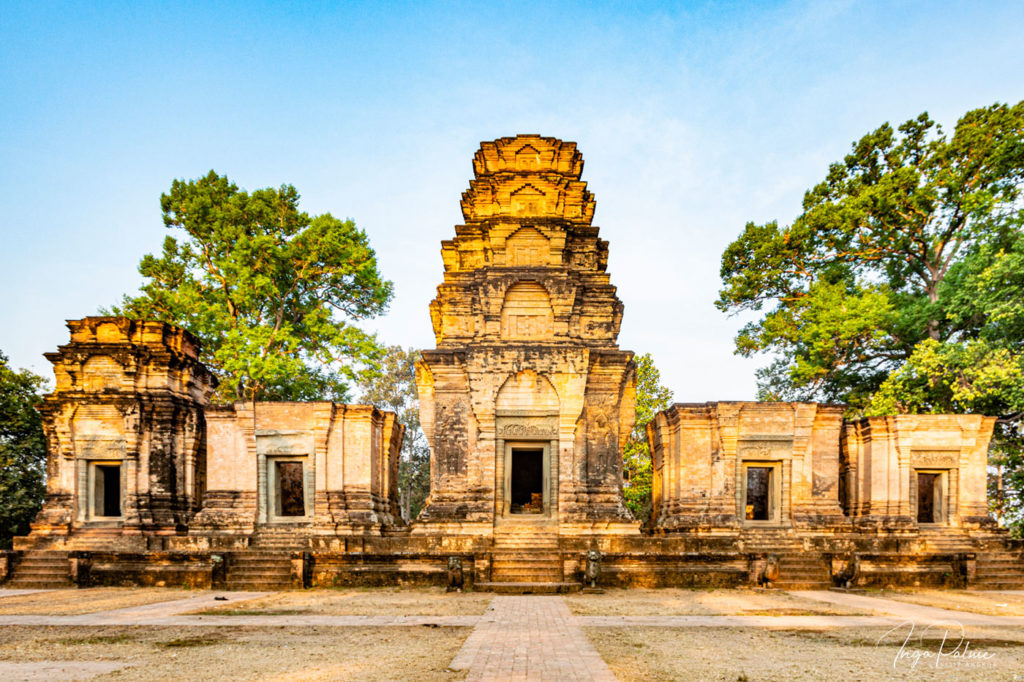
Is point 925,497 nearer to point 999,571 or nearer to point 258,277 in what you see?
point 999,571

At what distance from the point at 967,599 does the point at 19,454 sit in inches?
1116

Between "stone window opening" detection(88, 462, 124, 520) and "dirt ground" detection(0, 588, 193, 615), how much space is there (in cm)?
455

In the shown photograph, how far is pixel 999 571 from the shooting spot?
16.7 metres

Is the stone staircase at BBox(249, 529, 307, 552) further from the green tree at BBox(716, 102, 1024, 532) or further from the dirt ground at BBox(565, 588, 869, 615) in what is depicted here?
the green tree at BBox(716, 102, 1024, 532)

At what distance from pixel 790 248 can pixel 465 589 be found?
19060 millimetres

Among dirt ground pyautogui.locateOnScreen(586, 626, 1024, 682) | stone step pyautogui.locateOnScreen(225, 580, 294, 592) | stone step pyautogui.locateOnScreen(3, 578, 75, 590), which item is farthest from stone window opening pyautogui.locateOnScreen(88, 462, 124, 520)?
dirt ground pyautogui.locateOnScreen(586, 626, 1024, 682)

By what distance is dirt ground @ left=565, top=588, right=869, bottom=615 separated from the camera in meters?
11.7

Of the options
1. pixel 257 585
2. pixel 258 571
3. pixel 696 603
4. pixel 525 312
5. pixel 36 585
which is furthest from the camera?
pixel 525 312

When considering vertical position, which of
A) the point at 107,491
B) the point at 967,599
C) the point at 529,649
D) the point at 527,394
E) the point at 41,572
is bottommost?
the point at 41,572

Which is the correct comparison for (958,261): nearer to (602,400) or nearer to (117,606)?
(602,400)

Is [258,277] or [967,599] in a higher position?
[258,277]

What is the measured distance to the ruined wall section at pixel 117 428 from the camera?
1906cm

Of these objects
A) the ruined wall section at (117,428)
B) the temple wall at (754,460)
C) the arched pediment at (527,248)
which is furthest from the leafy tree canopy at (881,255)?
the ruined wall section at (117,428)

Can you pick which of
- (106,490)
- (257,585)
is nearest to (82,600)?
(257,585)
